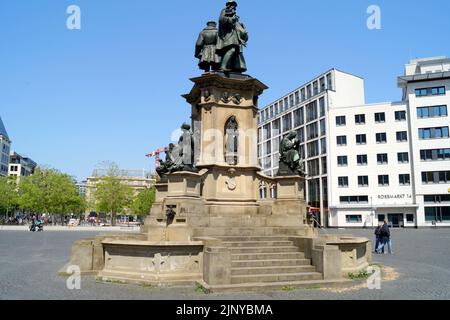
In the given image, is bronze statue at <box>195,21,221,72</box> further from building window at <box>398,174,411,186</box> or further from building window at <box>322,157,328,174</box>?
building window at <box>322,157,328,174</box>

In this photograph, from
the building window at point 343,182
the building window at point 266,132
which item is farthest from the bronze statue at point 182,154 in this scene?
the building window at point 266,132

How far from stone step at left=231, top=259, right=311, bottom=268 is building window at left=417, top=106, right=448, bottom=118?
186ft

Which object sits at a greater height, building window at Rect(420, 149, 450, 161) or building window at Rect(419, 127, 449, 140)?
building window at Rect(419, 127, 449, 140)

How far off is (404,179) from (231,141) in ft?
174

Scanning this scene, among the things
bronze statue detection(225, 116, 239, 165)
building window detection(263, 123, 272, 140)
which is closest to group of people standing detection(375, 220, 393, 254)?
bronze statue detection(225, 116, 239, 165)

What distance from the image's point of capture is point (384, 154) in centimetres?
6284

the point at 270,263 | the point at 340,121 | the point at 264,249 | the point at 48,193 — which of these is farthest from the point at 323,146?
the point at 270,263

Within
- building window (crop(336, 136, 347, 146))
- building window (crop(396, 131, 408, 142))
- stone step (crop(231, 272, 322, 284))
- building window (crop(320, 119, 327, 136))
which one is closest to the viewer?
stone step (crop(231, 272, 322, 284))

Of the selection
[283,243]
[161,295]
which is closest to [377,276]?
[283,243]

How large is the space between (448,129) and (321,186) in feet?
68.7

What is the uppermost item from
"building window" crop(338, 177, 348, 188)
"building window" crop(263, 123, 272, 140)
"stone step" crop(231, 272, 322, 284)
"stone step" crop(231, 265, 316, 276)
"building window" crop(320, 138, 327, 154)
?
"building window" crop(263, 123, 272, 140)

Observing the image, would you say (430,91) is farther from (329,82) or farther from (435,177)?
(329,82)

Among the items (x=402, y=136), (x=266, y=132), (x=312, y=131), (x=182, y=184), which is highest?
(x=266, y=132)

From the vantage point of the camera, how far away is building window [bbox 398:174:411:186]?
60.9 metres
